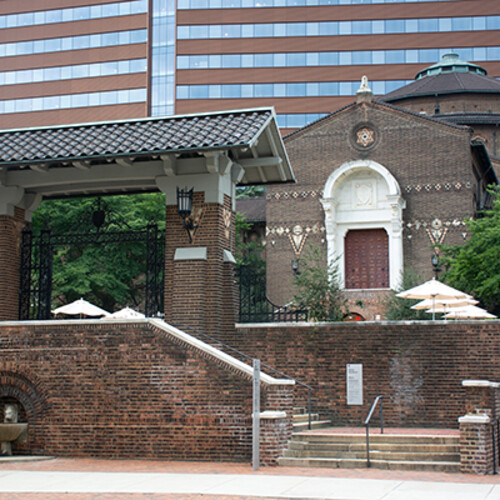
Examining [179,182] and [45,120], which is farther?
[45,120]

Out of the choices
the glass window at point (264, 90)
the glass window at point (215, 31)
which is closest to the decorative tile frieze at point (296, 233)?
the glass window at point (264, 90)

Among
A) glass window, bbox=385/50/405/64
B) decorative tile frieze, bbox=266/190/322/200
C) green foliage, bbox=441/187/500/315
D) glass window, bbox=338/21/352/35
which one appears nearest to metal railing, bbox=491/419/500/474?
green foliage, bbox=441/187/500/315

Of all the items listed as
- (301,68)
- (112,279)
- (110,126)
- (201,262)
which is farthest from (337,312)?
(301,68)

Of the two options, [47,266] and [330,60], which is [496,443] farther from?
[330,60]

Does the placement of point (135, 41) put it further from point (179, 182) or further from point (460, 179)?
point (179, 182)

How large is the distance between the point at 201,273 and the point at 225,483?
19.3 feet

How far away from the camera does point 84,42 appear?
82125mm

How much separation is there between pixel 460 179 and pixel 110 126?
2330 cm

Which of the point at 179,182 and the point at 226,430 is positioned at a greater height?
the point at 179,182

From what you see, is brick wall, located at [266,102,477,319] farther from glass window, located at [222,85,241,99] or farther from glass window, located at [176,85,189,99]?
glass window, located at [176,85,189,99]

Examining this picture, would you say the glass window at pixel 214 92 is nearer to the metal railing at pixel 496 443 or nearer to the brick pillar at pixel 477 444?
the metal railing at pixel 496 443

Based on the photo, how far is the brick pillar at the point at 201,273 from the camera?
1675cm

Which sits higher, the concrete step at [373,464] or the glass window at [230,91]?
the glass window at [230,91]

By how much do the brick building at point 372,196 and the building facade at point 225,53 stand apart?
34970 millimetres
